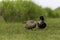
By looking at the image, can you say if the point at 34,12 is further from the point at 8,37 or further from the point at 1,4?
the point at 8,37

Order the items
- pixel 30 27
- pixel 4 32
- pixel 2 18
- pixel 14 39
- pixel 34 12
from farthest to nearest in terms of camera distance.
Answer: pixel 34 12, pixel 2 18, pixel 30 27, pixel 4 32, pixel 14 39

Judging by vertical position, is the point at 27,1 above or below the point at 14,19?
above

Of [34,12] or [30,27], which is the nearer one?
[30,27]

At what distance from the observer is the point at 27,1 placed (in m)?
12.5

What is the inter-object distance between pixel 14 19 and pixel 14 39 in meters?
5.13

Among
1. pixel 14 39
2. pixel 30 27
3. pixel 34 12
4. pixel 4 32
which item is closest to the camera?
pixel 14 39

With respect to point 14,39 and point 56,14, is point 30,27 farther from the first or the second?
point 56,14

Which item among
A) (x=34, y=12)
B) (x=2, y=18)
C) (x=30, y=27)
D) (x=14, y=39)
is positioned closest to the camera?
(x=14, y=39)

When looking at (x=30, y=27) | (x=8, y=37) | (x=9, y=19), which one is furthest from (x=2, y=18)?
(x=8, y=37)

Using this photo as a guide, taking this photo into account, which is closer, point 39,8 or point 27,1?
point 27,1

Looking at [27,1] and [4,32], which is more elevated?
[27,1]

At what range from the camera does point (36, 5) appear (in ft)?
43.3

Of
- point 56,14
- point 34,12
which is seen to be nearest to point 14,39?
point 34,12

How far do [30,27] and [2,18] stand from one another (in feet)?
10.9
